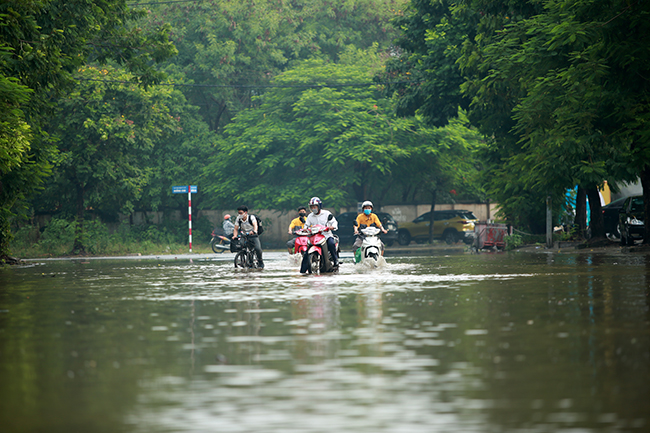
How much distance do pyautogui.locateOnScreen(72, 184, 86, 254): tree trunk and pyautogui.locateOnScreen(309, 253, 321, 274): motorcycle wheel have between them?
840 inches

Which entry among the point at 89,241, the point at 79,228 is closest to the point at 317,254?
the point at 79,228

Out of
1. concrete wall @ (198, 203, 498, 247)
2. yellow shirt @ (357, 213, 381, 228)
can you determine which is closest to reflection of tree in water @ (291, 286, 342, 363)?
yellow shirt @ (357, 213, 381, 228)

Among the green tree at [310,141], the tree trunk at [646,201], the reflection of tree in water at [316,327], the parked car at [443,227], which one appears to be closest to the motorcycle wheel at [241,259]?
Result: the reflection of tree in water at [316,327]

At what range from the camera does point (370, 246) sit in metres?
23.5

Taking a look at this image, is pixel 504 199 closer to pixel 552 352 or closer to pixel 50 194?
pixel 50 194

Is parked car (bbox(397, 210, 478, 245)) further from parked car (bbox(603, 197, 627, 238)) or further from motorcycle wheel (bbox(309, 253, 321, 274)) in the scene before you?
motorcycle wheel (bbox(309, 253, 321, 274))

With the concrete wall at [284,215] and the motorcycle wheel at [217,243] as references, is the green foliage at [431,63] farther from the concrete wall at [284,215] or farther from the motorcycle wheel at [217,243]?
the concrete wall at [284,215]

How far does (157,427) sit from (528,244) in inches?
1347

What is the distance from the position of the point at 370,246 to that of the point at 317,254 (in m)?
2.11

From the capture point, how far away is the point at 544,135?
27906mm

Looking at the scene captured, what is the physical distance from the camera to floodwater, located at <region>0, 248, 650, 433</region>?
600 cm

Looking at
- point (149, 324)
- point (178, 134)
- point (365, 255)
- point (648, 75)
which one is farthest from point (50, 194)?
point (149, 324)

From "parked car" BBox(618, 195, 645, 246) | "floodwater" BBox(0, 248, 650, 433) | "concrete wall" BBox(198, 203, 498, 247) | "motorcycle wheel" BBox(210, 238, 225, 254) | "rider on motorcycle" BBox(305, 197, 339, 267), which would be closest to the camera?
"floodwater" BBox(0, 248, 650, 433)

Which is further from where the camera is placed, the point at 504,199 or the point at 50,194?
the point at 50,194
